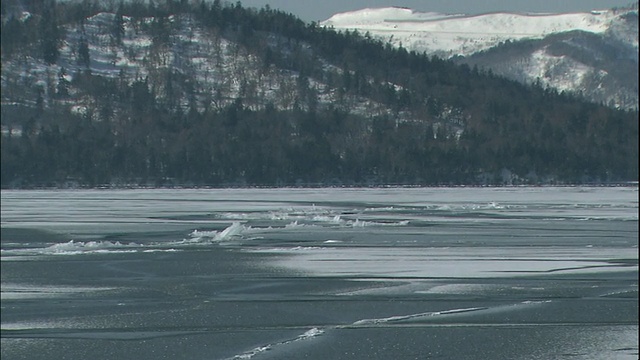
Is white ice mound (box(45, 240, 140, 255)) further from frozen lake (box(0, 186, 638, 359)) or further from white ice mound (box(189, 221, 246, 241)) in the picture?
white ice mound (box(189, 221, 246, 241))

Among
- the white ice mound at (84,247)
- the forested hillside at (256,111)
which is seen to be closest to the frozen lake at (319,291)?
the white ice mound at (84,247)

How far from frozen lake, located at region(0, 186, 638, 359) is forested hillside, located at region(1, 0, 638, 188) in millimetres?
50921

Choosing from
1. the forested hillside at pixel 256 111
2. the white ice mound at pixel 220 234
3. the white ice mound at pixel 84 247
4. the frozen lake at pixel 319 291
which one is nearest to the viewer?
the frozen lake at pixel 319 291

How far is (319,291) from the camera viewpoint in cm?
1978

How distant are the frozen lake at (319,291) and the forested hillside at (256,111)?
50.9 metres

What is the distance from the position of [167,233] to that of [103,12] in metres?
147

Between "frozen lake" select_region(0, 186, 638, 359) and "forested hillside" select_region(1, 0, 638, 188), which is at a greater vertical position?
"frozen lake" select_region(0, 186, 638, 359)

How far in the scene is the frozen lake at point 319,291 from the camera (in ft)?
48.8

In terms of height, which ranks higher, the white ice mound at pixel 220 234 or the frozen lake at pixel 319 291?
the frozen lake at pixel 319 291

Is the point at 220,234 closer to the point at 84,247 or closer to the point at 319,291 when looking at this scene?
the point at 84,247

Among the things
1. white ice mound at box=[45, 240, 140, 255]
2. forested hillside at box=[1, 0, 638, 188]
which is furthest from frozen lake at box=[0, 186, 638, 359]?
forested hillside at box=[1, 0, 638, 188]

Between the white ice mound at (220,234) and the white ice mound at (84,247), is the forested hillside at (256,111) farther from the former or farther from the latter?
the white ice mound at (84,247)

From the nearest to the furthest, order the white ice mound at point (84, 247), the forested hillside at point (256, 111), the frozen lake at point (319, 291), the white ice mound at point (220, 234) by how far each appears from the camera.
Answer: the frozen lake at point (319, 291), the white ice mound at point (84, 247), the white ice mound at point (220, 234), the forested hillside at point (256, 111)

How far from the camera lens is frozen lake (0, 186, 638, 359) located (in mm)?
14883
